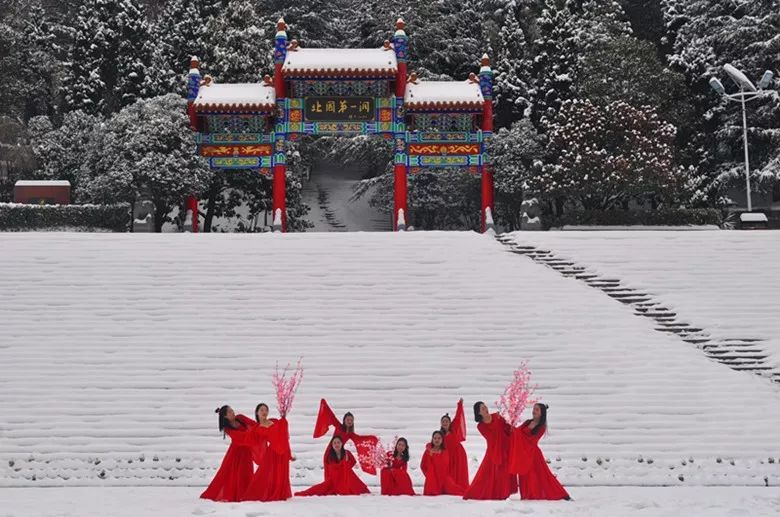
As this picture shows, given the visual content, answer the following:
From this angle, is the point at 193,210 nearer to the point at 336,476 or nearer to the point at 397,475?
the point at 336,476

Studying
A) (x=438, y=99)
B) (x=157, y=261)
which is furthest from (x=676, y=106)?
(x=157, y=261)

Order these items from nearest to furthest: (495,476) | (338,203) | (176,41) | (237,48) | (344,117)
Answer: (495,476) < (344,117) < (237,48) < (176,41) < (338,203)

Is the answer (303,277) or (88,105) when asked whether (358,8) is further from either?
(303,277)

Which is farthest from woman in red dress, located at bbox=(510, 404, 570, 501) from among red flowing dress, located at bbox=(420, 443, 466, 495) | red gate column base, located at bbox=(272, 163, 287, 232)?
red gate column base, located at bbox=(272, 163, 287, 232)

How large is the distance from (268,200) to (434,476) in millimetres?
23421

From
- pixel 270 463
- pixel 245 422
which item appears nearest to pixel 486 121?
pixel 245 422

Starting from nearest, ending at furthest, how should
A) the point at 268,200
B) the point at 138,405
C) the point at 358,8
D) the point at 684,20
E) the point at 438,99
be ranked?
1. the point at 138,405
2. the point at 438,99
3. the point at 268,200
4. the point at 684,20
5. the point at 358,8

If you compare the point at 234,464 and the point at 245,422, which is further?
the point at 245,422

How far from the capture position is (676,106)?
3497 cm

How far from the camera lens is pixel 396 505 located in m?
9.60

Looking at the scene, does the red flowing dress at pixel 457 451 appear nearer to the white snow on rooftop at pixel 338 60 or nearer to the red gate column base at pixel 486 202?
the red gate column base at pixel 486 202

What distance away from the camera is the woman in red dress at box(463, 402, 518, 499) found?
9.97m

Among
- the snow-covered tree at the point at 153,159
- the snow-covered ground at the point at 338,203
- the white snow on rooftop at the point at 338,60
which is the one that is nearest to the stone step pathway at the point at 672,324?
the white snow on rooftop at the point at 338,60

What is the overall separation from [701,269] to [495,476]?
9.92 m
